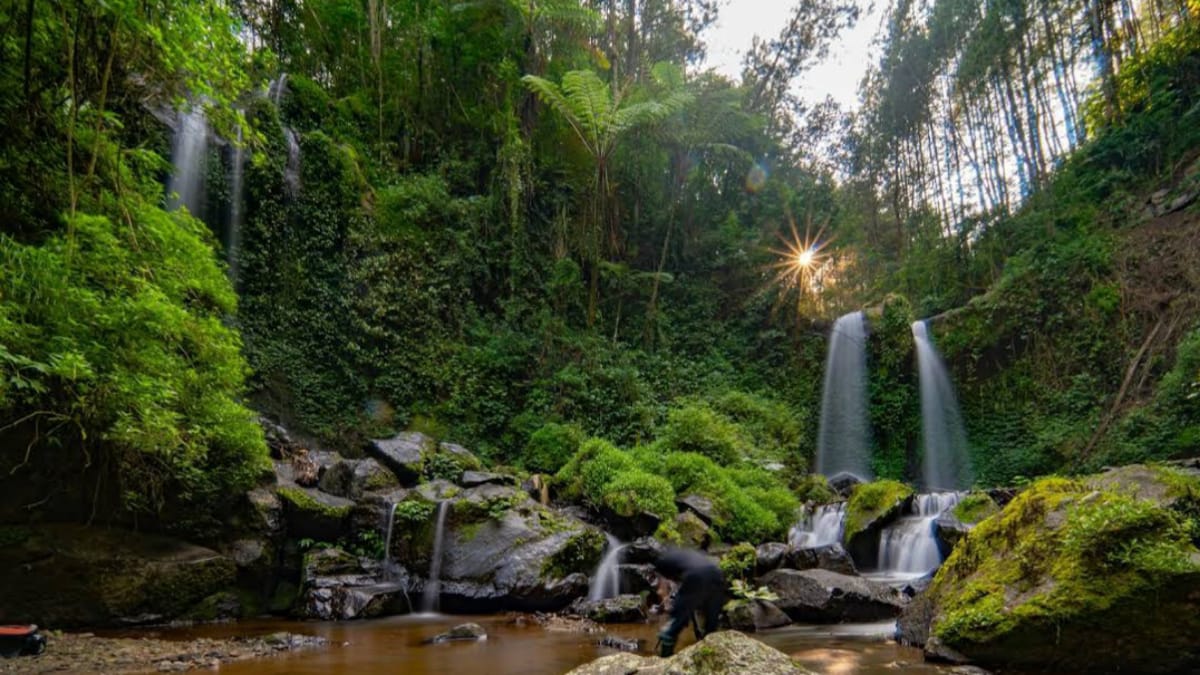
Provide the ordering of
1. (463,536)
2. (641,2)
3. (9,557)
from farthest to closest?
1. (641,2)
2. (463,536)
3. (9,557)

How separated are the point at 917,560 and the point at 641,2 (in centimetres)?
2081

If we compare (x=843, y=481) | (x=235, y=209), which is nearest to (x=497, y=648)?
(x=843, y=481)

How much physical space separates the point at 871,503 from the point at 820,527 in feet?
3.58

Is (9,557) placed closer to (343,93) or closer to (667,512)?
(667,512)

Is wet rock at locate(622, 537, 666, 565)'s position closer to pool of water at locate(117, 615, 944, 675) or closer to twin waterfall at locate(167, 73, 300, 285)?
pool of water at locate(117, 615, 944, 675)

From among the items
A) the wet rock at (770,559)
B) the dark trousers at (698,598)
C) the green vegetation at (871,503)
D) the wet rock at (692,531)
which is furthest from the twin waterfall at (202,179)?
the green vegetation at (871,503)

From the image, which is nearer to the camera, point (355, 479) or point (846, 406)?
point (355, 479)

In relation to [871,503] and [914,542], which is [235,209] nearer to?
[871,503]

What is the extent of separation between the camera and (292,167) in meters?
14.5

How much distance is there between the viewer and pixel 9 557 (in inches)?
243

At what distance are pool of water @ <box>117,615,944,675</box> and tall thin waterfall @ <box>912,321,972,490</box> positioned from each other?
9999 mm

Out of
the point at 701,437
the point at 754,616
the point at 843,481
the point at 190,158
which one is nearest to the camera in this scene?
the point at 754,616

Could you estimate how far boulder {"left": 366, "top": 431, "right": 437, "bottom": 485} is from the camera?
33.0 feet

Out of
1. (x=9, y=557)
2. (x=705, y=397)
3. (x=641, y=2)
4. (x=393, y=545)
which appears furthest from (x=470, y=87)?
(x=9, y=557)
